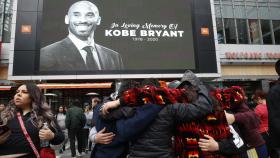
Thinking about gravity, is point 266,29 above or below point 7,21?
below

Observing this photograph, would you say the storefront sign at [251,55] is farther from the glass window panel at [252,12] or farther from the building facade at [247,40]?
the glass window panel at [252,12]

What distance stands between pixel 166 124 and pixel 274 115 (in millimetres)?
908

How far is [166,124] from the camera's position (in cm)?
246

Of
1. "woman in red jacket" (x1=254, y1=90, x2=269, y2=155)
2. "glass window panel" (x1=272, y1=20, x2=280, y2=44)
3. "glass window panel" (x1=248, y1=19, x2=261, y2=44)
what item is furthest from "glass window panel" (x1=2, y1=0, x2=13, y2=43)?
"glass window panel" (x1=272, y1=20, x2=280, y2=44)

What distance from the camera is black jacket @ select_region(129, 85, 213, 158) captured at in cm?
240

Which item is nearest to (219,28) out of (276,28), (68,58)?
(276,28)

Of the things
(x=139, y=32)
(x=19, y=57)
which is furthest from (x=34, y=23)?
(x=139, y=32)

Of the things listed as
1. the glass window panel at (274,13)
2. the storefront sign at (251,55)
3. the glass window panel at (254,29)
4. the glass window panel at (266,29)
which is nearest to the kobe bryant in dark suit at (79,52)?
the storefront sign at (251,55)

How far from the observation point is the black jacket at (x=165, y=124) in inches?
94.7

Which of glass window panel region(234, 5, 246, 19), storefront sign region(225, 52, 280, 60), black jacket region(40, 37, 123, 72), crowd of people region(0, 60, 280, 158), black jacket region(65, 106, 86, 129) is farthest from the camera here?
glass window panel region(234, 5, 246, 19)

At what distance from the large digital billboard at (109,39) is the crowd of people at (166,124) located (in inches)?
539

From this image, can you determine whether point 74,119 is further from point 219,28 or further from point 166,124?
point 219,28

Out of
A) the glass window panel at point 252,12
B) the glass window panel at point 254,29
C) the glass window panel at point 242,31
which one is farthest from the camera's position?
the glass window panel at point 252,12

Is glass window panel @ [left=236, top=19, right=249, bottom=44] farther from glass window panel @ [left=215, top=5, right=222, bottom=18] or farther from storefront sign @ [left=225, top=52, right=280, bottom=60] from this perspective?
glass window panel @ [left=215, top=5, right=222, bottom=18]
